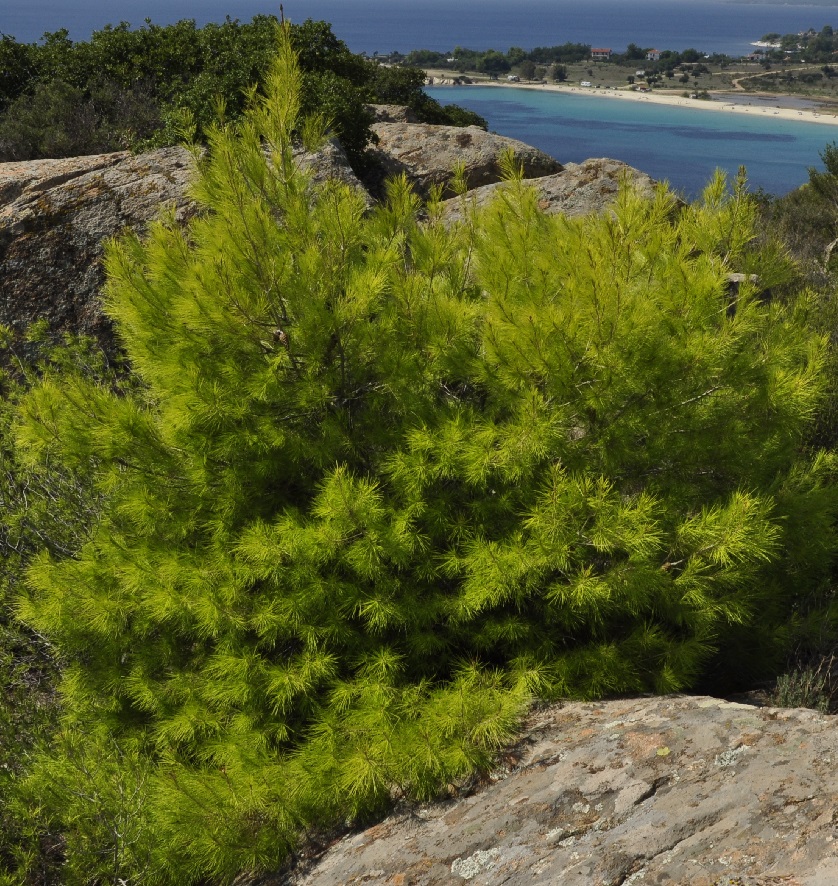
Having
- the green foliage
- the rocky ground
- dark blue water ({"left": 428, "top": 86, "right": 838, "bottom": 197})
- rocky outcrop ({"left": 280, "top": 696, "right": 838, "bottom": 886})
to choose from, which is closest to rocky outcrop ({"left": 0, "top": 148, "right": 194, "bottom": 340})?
the green foliage

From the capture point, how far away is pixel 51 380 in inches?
173

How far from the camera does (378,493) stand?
3.95 metres

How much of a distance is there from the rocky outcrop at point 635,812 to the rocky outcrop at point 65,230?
5.66m

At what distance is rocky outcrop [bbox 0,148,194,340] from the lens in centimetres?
712

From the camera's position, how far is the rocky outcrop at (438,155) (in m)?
10.2

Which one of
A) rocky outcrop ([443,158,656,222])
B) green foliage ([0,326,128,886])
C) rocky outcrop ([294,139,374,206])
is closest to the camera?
green foliage ([0,326,128,886])

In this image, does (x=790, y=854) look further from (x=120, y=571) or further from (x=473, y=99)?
(x=473, y=99)

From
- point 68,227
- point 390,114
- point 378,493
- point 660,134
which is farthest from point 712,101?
point 378,493

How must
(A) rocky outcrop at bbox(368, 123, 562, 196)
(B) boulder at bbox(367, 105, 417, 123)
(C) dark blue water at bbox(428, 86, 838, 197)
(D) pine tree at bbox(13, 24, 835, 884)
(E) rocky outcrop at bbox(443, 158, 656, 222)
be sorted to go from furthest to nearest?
(C) dark blue water at bbox(428, 86, 838, 197), (B) boulder at bbox(367, 105, 417, 123), (A) rocky outcrop at bbox(368, 123, 562, 196), (E) rocky outcrop at bbox(443, 158, 656, 222), (D) pine tree at bbox(13, 24, 835, 884)

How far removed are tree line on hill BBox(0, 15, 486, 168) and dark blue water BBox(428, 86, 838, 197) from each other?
26.5 m

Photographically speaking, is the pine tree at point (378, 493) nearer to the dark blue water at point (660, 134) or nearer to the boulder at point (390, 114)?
the boulder at point (390, 114)

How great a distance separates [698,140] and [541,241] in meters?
54.5

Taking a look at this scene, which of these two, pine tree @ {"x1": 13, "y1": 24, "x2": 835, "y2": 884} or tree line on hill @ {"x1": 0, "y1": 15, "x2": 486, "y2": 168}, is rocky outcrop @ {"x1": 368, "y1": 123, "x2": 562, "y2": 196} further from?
pine tree @ {"x1": 13, "y1": 24, "x2": 835, "y2": 884}

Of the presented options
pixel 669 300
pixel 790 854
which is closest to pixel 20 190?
pixel 669 300
